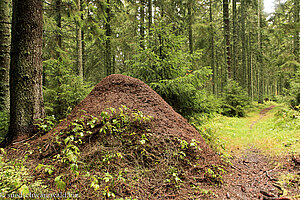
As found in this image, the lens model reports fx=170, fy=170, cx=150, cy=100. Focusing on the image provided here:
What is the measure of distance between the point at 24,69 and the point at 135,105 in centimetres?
232

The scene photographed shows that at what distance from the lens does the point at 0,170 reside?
90.7 inches

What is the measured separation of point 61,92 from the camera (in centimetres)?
598

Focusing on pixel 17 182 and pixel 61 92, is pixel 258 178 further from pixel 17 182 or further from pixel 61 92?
pixel 61 92

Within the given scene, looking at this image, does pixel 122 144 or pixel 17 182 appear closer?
pixel 17 182

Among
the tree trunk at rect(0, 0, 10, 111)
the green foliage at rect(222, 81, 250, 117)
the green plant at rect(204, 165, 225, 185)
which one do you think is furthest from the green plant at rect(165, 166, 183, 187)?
the green foliage at rect(222, 81, 250, 117)

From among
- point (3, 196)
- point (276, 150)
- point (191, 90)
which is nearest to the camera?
point (3, 196)

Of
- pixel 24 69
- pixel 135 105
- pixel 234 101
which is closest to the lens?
pixel 24 69

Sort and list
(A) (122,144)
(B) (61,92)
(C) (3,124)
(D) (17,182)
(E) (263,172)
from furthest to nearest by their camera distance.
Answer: (B) (61,92), (C) (3,124), (E) (263,172), (A) (122,144), (D) (17,182)

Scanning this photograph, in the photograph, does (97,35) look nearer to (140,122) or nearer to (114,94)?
(114,94)

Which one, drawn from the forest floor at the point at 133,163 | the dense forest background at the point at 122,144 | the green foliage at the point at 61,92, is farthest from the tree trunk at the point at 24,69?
the green foliage at the point at 61,92

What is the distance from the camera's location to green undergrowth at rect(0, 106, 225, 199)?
7.77ft

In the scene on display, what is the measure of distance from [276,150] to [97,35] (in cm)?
740

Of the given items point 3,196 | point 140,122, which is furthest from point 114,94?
point 3,196

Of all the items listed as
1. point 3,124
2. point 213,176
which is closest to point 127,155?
point 213,176
